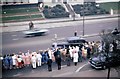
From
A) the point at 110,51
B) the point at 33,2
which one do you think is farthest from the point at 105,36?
the point at 33,2

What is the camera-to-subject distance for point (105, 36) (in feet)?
61.3

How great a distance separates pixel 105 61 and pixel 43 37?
31.4 feet

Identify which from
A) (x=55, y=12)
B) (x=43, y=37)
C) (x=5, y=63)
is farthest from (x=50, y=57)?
(x=55, y=12)

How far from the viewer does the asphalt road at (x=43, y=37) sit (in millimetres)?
23859

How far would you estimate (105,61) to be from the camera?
1880 centimetres

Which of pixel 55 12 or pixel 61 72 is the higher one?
pixel 55 12

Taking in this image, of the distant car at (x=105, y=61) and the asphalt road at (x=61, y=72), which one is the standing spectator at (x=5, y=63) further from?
the distant car at (x=105, y=61)

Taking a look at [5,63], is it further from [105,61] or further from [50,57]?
[105,61]

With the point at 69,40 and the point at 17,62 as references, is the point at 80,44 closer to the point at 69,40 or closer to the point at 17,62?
the point at 69,40

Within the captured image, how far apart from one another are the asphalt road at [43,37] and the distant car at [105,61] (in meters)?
5.62

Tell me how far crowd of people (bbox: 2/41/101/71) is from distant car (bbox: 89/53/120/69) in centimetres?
158

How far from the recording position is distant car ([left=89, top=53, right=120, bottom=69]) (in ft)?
61.1

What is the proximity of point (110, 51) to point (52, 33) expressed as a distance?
37.1 feet

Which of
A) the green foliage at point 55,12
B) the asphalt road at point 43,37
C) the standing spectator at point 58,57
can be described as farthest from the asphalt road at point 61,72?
the green foliage at point 55,12
